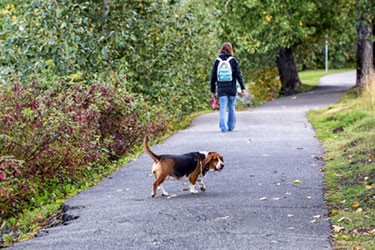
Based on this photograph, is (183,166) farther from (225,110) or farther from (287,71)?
(287,71)

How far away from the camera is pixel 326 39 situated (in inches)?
1490

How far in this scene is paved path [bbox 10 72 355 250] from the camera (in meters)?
7.30

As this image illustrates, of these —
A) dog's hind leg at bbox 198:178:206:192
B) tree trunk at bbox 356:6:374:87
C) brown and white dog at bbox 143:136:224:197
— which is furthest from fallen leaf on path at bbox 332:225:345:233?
tree trunk at bbox 356:6:374:87

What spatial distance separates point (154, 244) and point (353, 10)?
2757cm

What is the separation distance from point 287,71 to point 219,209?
30.7m

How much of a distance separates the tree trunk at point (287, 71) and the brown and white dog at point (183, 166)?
2885 cm

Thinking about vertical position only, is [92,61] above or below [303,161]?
above

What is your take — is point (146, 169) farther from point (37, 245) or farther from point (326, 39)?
point (326, 39)

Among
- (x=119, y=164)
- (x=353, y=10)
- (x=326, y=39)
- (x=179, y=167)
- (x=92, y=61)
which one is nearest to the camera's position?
(x=179, y=167)

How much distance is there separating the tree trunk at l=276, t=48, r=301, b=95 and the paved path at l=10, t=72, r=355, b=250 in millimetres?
23815

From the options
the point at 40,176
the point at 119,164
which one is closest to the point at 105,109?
the point at 119,164

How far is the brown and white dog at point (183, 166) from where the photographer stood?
32.0 ft

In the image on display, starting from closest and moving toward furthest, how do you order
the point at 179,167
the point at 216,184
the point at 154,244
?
1. the point at 154,244
2. the point at 179,167
3. the point at 216,184

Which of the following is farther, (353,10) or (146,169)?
(353,10)
